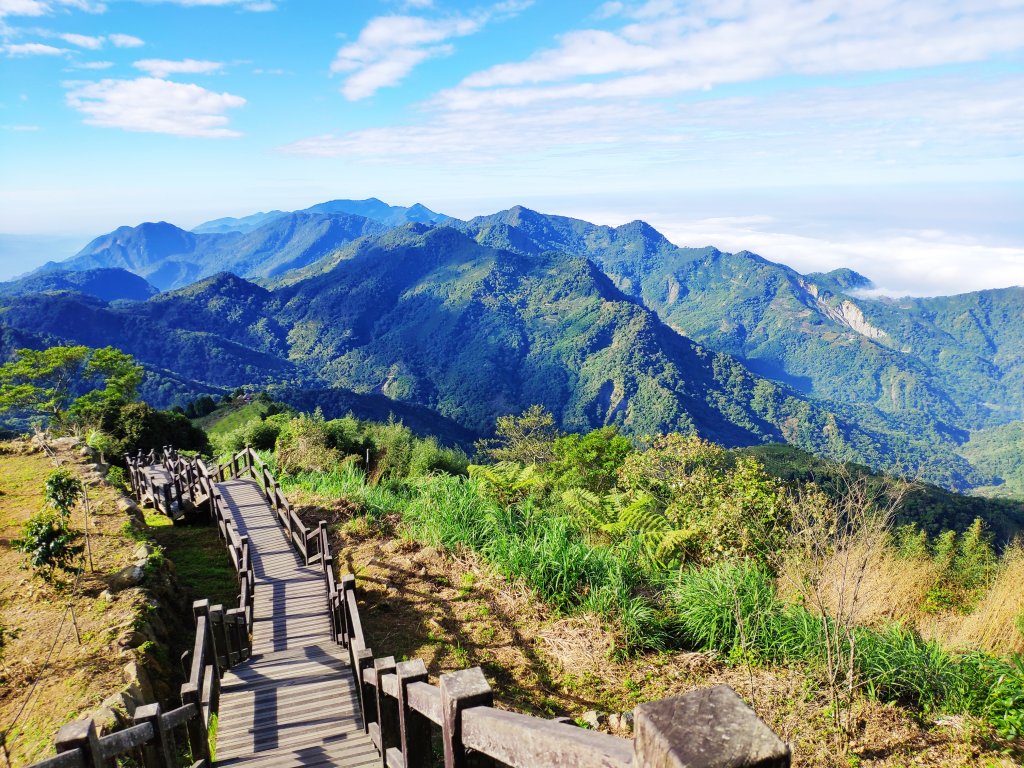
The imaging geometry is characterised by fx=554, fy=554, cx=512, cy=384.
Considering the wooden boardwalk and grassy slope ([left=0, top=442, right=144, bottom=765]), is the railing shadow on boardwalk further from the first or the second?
grassy slope ([left=0, top=442, right=144, bottom=765])

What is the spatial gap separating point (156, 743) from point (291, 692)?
2357 mm

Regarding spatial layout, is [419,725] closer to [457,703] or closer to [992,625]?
[457,703]

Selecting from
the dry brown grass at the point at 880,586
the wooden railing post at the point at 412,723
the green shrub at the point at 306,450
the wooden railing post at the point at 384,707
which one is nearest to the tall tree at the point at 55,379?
the green shrub at the point at 306,450

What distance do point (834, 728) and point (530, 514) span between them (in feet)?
17.2

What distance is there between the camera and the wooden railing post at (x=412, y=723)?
11.4ft

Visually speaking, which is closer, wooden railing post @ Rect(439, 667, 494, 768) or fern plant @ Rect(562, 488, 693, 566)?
wooden railing post @ Rect(439, 667, 494, 768)

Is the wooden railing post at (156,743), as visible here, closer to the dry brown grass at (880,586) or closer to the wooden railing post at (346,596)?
the wooden railing post at (346,596)

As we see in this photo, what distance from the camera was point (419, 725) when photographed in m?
3.54

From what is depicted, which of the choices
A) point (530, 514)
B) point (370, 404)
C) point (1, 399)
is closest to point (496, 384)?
point (370, 404)

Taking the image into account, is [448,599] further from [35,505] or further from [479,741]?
[35,505]

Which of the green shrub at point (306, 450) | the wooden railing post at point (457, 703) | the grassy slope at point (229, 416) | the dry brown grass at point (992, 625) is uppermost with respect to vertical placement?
the wooden railing post at point (457, 703)

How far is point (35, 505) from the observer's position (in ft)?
44.8

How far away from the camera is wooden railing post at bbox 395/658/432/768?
3.48 m

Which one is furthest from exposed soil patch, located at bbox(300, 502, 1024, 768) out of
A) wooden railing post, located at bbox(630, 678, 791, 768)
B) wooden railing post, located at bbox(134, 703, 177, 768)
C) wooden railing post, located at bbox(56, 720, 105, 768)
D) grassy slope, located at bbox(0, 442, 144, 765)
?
wooden railing post, located at bbox(630, 678, 791, 768)
